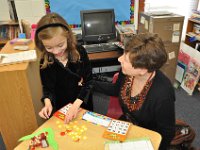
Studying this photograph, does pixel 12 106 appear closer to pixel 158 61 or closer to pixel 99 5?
pixel 158 61

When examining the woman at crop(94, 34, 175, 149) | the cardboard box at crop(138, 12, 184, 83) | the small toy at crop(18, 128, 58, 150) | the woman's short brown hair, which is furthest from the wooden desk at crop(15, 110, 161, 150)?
the cardboard box at crop(138, 12, 184, 83)

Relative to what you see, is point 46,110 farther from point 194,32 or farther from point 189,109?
point 194,32

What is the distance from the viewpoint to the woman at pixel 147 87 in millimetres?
1060

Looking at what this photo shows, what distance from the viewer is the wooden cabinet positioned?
9.73ft

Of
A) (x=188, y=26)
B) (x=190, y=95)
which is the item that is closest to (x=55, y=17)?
(x=190, y=95)

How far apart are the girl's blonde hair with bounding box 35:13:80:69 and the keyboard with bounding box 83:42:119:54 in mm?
1072

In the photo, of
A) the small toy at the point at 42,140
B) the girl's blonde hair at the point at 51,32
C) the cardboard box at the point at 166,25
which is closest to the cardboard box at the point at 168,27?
the cardboard box at the point at 166,25

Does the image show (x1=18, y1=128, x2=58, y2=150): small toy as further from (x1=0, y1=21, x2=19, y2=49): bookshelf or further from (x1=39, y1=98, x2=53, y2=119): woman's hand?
(x1=0, y1=21, x2=19, y2=49): bookshelf

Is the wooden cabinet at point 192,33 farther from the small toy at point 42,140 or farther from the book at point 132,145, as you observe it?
the small toy at point 42,140

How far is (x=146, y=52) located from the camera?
1.05 meters

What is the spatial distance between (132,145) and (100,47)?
167 cm

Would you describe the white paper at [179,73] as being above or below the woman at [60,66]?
below

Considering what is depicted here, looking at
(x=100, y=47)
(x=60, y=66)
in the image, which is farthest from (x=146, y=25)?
(x=60, y=66)

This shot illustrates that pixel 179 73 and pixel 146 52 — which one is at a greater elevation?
pixel 146 52
